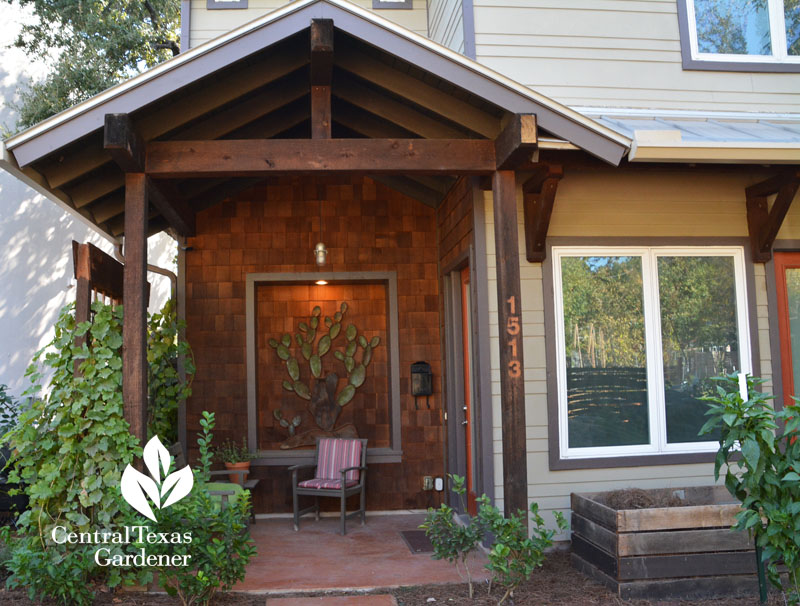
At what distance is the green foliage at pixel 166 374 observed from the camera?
18.5 feet

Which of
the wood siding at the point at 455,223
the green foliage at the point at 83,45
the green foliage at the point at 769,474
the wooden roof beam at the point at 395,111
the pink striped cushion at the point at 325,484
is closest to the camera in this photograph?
the green foliage at the point at 769,474

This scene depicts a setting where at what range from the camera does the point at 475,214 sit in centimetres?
499

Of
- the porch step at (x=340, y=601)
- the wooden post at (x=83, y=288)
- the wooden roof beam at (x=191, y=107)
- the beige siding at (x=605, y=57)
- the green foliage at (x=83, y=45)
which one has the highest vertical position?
the green foliage at (x=83, y=45)

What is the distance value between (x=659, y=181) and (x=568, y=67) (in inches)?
44.0

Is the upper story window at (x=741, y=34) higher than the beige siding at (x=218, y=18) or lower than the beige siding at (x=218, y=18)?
lower

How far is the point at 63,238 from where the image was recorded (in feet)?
30.6

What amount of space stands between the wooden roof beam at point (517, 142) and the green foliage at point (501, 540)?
6.09 ft

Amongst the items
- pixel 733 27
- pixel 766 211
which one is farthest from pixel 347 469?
pixel 733 27

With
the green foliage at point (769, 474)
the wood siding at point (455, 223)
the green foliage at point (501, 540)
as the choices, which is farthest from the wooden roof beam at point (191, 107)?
the green foliage at point (769, 474)

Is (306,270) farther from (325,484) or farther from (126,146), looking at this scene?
(126,146)

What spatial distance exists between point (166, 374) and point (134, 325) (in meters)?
1.73

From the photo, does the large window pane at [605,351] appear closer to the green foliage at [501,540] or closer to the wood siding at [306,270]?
the green foliage at [501,540]

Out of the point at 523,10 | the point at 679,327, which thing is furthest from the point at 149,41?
the point at 679,327

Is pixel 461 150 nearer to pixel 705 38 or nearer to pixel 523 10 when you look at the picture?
pixel 523 10
